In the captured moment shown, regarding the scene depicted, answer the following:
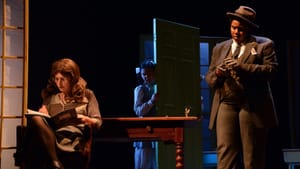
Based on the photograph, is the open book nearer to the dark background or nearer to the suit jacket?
the suit jacket

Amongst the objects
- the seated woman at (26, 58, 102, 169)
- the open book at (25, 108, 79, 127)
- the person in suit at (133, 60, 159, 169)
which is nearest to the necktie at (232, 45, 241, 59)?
the seated woman at (26, 58, 102, 169)

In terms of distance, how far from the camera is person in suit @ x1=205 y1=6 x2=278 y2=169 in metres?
4.06

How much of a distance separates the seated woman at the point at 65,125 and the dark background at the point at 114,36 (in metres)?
→ 2.62

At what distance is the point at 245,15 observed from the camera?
4191mm

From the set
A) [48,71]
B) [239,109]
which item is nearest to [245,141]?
[239,109]

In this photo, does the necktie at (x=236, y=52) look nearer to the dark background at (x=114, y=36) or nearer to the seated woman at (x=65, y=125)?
the seated woman at (x=65, y=125)

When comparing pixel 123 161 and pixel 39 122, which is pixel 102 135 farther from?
pixel 123 161

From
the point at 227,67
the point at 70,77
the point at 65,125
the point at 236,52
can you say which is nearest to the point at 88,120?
the point at 65,125

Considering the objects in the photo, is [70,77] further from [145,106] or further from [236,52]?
[145,106]

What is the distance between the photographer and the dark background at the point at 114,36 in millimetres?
7039

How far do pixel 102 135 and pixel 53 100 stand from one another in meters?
0.52

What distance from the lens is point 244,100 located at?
4.10 meters

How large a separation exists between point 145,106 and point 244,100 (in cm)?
221

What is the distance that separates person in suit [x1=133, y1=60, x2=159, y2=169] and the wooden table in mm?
1445
